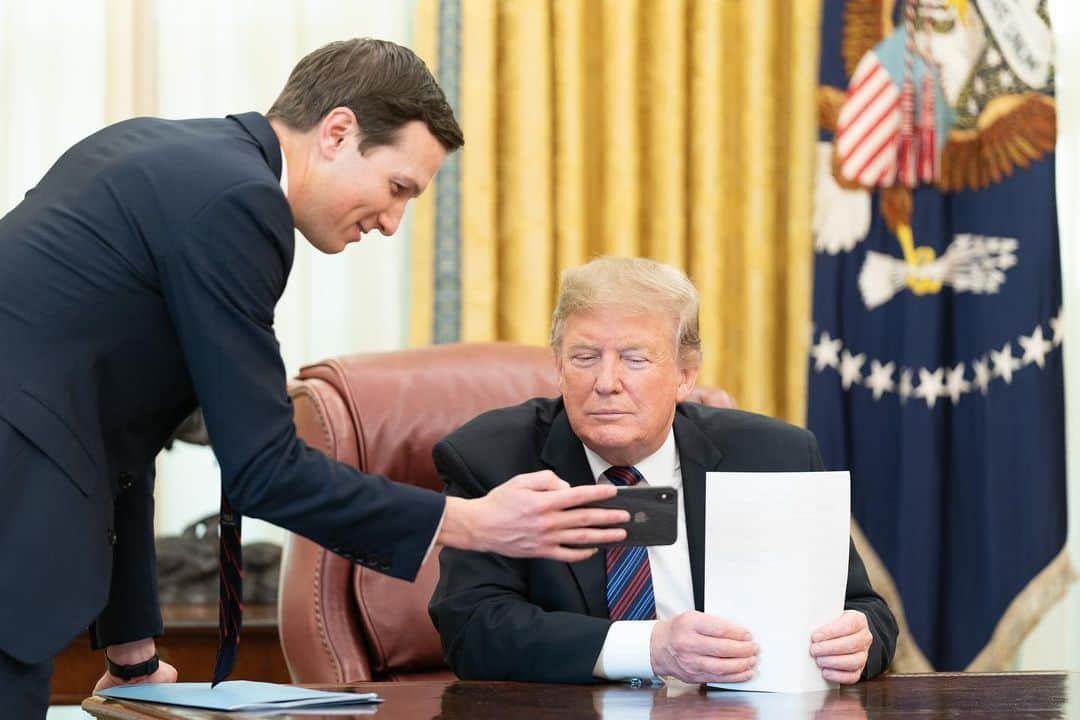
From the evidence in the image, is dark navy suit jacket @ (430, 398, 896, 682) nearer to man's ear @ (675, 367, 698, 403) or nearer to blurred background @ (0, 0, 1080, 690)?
man's ear @ (675, 367, 698, 403)

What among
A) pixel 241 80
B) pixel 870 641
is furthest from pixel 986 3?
pixel 870 641

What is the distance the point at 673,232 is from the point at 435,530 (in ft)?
7.73

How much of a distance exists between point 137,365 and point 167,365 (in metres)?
0.04

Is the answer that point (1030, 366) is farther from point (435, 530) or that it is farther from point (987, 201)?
point (435, 530)

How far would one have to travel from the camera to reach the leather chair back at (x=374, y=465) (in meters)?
2.60

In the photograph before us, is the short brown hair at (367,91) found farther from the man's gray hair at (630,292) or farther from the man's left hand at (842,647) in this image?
the man's left hand at (842,647)

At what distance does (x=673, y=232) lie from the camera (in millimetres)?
3980

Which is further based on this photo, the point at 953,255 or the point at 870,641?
the point at 953,255

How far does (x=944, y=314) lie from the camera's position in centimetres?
392

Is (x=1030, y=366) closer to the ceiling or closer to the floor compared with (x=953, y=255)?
closer to the floor

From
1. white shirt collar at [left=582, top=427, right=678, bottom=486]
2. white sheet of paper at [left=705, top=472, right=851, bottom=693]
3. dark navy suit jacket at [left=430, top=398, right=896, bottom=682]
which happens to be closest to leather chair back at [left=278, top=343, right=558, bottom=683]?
dark navy suit jacket at [left=430, top=398, right=896, bottom=682]

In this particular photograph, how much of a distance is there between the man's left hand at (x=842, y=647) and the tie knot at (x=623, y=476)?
514 mm

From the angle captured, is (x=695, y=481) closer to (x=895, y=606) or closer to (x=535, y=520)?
(x=535, y=520)

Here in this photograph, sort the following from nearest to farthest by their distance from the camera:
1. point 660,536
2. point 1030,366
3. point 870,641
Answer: point 660,536
point 870,641
point 1030,366
